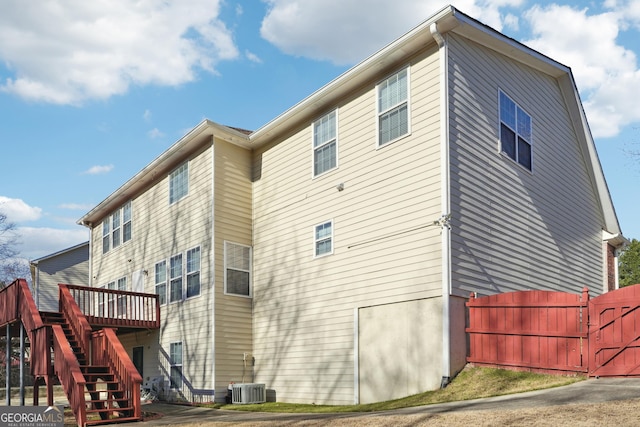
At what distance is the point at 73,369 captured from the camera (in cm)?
1271

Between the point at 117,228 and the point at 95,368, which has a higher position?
the point at 117,228

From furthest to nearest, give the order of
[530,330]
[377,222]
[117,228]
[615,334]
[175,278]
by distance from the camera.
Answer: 1. [117,228]
2. [175,278]
3. [377,222]
4. [530,330]
5. [615,334]

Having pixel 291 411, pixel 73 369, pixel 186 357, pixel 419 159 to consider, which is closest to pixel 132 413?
pixel 73 369

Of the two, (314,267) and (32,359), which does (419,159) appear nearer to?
(314,267)

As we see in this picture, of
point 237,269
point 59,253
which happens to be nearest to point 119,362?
point 237,269

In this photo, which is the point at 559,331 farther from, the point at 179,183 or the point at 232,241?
the point at 179,183

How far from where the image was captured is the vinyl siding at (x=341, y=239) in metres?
13.4

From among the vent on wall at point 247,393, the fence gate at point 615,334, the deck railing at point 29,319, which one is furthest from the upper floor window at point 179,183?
the fence gate at point 615,334

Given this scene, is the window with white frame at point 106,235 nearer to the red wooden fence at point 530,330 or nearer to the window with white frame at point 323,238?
the window with white frame at point 323,238

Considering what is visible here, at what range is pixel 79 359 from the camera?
49.2ft

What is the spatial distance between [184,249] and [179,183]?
2223 mm

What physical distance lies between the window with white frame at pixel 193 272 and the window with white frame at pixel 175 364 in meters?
1.62

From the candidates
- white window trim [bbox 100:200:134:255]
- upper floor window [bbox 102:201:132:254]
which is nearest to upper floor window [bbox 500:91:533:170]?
white window trim [bbox 100:200:134:255]

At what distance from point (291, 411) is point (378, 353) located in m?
2.25
